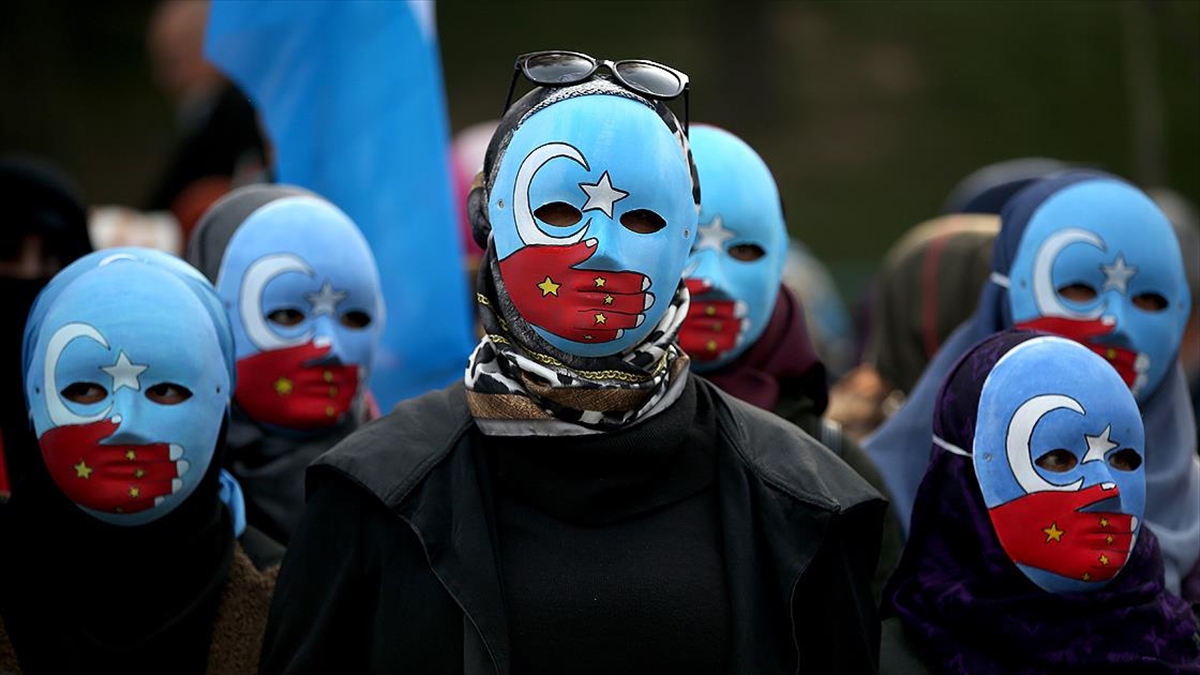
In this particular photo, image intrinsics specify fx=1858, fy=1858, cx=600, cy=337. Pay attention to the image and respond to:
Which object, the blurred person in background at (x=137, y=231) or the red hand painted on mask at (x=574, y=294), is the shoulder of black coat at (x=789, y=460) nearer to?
the red hand painted on mask at (x=574, y=294)

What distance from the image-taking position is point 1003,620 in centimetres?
427

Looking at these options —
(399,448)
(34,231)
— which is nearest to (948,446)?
Answer: (399,448)

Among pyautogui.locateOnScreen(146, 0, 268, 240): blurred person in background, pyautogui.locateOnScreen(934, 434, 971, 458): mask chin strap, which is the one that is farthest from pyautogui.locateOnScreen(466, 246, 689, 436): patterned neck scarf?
pyautogui.locateOnScreen(146, 0, 268, 240): blurred person in background

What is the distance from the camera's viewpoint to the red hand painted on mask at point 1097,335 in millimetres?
5145

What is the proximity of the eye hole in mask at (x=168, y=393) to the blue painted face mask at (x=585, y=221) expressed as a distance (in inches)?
41.5

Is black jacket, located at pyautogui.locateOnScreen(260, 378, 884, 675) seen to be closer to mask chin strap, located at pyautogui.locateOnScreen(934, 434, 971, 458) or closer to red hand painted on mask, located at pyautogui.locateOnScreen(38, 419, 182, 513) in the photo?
mask chin strap, located at pyautogui.locateOnScreen(934, 434, 971, 458)

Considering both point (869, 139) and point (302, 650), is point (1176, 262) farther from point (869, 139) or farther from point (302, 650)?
point (869, 139)

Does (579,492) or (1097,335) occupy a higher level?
(579,492)

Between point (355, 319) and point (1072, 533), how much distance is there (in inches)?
83.9

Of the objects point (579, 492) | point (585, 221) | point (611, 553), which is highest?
point (585, 221)

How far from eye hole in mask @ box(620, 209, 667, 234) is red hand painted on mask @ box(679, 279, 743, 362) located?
1134 millimetres

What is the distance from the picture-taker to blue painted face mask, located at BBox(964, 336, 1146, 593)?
13.8 ft

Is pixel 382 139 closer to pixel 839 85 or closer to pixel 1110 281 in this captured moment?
pixel 1110 281

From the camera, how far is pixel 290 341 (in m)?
5.15
